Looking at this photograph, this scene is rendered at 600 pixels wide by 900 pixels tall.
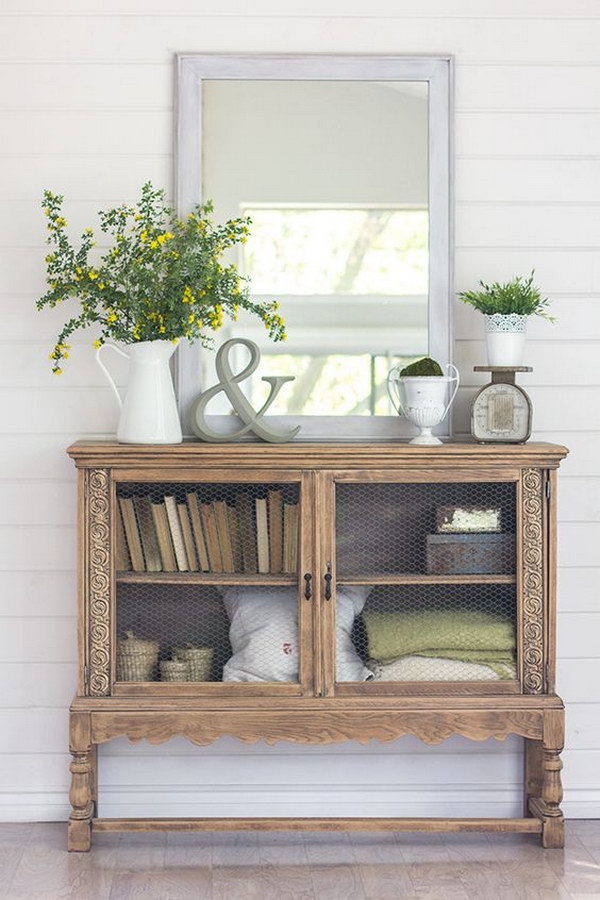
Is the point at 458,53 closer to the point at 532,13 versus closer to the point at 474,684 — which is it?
the point at 532,13

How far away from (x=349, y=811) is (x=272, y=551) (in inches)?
34.0

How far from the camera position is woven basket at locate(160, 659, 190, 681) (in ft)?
10.1

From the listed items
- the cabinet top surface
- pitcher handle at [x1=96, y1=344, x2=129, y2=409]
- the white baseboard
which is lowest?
the white baseboard

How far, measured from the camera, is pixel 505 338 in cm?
320

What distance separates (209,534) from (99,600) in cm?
32

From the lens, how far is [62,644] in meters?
3.38

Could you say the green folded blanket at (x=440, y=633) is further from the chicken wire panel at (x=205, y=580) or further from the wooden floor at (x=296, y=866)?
the wooden floor at (x=296, y=866)

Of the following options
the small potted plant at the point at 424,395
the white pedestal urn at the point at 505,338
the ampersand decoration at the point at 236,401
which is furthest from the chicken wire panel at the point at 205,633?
the white pedestal urn at the point at 505,338

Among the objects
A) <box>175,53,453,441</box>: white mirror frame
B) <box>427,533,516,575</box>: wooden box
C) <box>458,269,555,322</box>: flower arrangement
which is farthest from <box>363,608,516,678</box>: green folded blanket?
<box>458,269,555,322</box>: flower arrangement

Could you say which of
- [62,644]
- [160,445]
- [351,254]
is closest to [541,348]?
[351,254]

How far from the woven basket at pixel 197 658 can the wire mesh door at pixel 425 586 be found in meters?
0.33

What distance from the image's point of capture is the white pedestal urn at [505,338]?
3195mm

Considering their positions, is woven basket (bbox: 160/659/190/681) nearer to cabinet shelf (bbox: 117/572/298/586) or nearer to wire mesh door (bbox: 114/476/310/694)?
wire mesh door (bbox: 114/476/310/694)

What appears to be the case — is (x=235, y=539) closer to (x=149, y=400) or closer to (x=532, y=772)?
(x=149, y=400)
